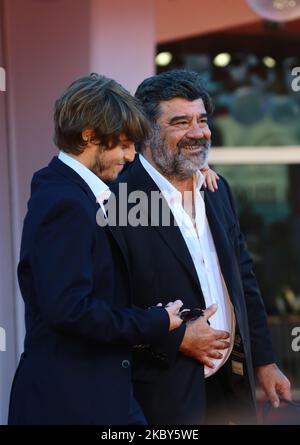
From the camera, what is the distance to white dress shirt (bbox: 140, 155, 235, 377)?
3129mm

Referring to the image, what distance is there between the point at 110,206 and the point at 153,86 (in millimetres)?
575

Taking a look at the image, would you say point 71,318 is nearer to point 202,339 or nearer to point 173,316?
point 173,316

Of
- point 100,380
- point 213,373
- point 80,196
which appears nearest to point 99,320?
point 100,380

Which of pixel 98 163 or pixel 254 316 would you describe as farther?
pixel 254 316

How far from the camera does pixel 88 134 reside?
2.61 metres

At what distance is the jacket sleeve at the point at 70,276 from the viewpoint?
95.0 inches

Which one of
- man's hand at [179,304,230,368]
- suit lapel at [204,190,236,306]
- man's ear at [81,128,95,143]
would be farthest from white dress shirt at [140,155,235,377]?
man's ear at [81,128,95,143]

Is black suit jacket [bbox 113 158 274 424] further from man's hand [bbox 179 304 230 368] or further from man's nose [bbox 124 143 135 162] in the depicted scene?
man's nose [bbox 124 143 135 162]

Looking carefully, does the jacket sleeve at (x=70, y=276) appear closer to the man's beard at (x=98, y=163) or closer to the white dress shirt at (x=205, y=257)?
the man's beard at (x=98, y=163)

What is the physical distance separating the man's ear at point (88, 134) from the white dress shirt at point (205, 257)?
625 mm

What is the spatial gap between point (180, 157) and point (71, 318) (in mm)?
1001

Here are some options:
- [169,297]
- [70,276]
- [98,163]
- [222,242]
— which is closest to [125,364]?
[70,276]

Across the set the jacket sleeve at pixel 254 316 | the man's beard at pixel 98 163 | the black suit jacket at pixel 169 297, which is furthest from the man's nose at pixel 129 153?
the jacket sleeve at pixel 254 316

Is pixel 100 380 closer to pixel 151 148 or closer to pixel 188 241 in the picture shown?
pixel 188 241
